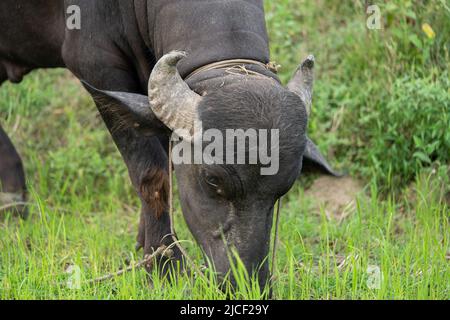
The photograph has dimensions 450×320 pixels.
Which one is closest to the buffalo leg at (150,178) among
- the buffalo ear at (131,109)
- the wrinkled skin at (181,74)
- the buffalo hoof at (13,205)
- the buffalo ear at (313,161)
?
the wrinkled skin at (181,74)

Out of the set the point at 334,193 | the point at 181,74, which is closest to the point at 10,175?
the point at 334,193

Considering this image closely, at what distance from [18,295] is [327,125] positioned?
3404 millimetres

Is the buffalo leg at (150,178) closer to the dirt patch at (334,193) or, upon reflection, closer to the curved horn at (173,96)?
the curved horn at (173,96)

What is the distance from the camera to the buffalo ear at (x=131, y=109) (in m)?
4.58

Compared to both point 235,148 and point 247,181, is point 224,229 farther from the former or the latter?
point 235,148

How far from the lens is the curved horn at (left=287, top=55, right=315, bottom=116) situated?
4.61 m

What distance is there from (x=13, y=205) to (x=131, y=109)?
7.57 ft

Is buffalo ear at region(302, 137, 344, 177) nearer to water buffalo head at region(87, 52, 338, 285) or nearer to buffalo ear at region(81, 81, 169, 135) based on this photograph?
water buffalo head at region(87, 52, 338, 285)

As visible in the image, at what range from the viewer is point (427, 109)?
6594 mm

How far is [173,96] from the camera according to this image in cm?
441

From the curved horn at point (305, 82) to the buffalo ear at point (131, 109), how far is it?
665mm

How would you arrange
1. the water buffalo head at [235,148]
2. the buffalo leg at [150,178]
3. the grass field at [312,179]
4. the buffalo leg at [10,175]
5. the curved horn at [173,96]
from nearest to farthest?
1. the water buffalo head at [235,148]
2. the curved horn at [173,96]
3. the grass field at [312,179]
4. the buffalo leg at [150,178]
5. the buffalo leg at [10,175]
